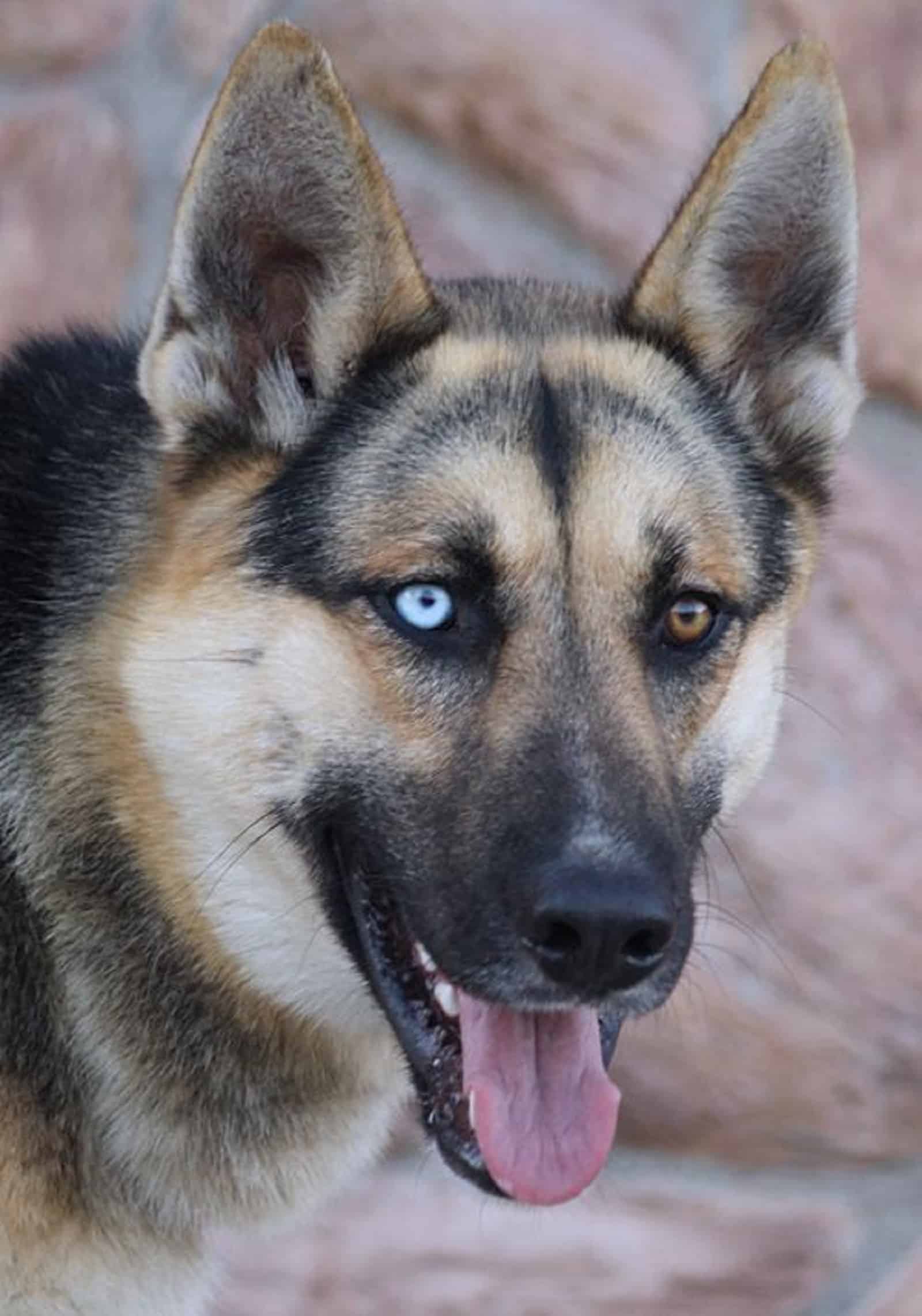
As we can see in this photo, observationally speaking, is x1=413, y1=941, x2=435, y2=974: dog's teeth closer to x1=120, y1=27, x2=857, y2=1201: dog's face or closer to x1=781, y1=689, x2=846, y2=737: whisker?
x1=120, y1=27, x2=857, y2=1201: dog's face

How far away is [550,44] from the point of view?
4.20 meters

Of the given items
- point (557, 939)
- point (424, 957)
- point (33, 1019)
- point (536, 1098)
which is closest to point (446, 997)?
point (424, 957)

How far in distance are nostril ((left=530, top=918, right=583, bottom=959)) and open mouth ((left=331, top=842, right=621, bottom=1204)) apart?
0.21m

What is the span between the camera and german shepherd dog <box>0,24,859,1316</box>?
2.61 meters

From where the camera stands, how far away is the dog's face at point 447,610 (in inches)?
101

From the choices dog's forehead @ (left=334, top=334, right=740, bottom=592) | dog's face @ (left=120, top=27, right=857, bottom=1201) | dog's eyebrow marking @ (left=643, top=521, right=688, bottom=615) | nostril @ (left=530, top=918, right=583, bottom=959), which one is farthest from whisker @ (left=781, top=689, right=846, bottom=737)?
nostril @ (left=530, top=918, right=583, bottom=959)

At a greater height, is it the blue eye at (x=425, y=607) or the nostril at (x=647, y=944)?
the blue eye at (x=425, y=607)

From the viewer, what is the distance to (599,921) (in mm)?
2443

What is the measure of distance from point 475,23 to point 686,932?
2.22 meters

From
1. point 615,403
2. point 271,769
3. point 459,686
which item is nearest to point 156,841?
point 271,769

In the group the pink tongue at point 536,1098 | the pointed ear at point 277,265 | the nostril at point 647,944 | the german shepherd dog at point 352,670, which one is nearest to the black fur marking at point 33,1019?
the german shepherd dog at point 352,670

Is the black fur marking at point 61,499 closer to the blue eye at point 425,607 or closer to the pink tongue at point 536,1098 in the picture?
the blue eye at point 425,607

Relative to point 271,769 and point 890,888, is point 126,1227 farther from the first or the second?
point 890,888

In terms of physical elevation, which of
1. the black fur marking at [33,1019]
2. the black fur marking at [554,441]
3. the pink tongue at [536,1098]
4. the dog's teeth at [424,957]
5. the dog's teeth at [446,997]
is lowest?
the black fur marking at [33,1019]
